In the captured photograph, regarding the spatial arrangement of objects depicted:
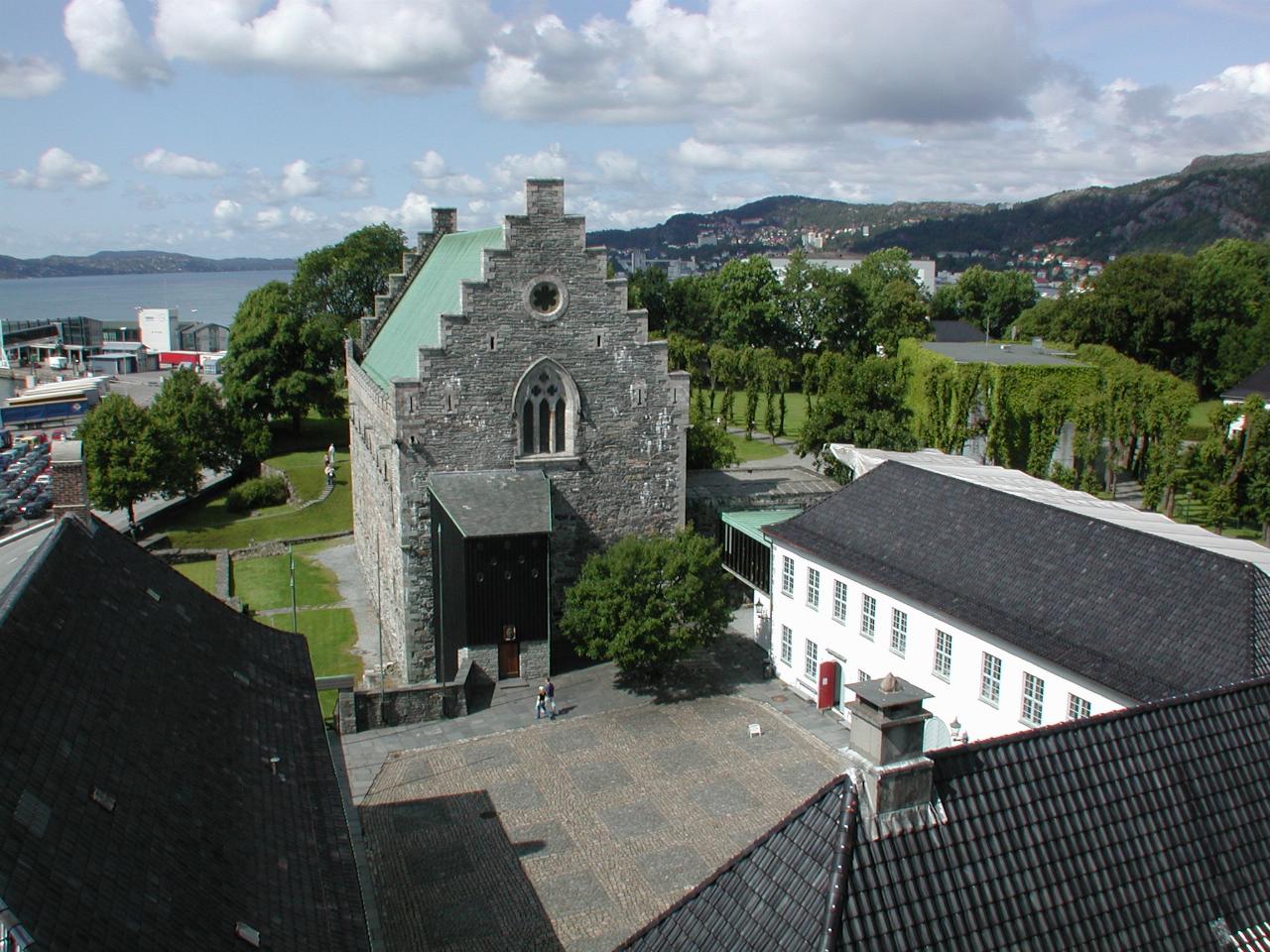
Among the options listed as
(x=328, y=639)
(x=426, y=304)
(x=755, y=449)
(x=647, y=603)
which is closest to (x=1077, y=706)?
(x=647, y=603)

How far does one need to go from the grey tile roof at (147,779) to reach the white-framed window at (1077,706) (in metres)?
15.2

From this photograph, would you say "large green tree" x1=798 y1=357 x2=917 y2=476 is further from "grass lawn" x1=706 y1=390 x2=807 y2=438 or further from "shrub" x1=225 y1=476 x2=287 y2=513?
"shrub" x1=225 y1=476 x2=287 y2=513

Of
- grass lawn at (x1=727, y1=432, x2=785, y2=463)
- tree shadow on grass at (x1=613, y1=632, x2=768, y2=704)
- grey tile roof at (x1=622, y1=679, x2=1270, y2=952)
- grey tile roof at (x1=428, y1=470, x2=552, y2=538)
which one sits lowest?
tree shadow on grass at (x1=613, y1=632, x2=768, y2=704)

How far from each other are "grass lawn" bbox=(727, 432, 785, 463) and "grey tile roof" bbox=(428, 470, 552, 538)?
33.9 metres

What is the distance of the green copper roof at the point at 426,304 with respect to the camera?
35.5 meters

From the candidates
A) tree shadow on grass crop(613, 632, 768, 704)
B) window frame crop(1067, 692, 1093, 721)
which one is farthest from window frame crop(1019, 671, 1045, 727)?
tree shadow on grass crop(613, 632, 768, 704)

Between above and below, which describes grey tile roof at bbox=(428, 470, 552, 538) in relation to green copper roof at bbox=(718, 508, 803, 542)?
above

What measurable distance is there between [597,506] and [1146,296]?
65371 mm

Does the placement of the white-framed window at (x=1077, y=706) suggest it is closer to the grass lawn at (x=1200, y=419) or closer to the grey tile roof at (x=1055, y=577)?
the grey tile roof at (x=1055, y=577)

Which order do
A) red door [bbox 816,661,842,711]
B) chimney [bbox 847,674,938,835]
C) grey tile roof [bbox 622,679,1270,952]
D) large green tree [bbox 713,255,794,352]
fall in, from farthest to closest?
1. large green tree [bbox 713,255,794,352]
2. red door [bbox 816,661,842,711]
3. chimney [bbox 847,674,938,835]
4. grey tile roof [bbox 622,679,1270,952]

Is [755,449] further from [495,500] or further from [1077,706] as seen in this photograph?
[1077,706]

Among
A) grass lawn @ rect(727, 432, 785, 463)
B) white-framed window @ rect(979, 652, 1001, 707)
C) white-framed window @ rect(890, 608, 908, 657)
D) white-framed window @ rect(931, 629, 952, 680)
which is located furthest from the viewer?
grass lawn @ rect(727, 432, 785, 463)

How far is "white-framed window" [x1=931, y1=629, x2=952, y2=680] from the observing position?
83.4 ft

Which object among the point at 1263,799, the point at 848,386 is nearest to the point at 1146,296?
the point at 848,386
